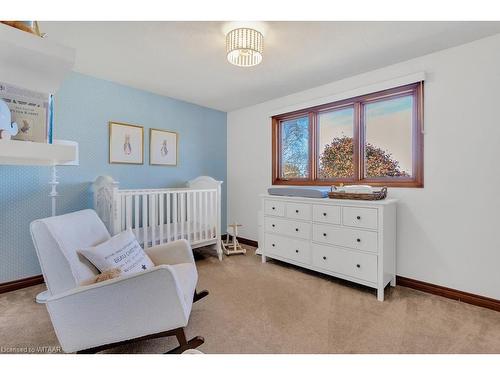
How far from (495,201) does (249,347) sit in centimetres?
213

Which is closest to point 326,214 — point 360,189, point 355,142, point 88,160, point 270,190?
point 360,189

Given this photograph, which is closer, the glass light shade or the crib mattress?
the glass light shade

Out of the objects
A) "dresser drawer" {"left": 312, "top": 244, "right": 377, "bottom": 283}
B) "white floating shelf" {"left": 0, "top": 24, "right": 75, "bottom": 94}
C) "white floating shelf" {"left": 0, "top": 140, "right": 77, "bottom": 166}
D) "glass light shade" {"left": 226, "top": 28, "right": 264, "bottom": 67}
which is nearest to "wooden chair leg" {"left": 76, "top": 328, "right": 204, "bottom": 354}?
"white floating shelf" {"left": 0, "top": 140, "right": 77, "bottom": 166}

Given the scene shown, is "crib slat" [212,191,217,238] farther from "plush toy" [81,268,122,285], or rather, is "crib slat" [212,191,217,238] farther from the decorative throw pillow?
"plush toy" [81,268,122,285]

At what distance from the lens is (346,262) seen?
2.36 metres

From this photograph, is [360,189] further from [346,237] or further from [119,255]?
[119,255]

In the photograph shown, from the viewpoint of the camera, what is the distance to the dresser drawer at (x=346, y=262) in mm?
2211

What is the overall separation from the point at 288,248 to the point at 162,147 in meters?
2.11

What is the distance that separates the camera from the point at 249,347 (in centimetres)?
153

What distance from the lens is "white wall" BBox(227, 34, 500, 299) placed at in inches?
76.7

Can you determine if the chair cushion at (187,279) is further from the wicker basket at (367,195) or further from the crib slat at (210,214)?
the wicker basket at (367,195)

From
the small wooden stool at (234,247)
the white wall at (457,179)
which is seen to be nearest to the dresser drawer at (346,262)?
the white wall at (457,179)

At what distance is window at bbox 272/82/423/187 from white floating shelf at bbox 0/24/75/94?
8.65 ft

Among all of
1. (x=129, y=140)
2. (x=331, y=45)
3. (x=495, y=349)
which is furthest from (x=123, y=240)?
(x=495, y=349)
